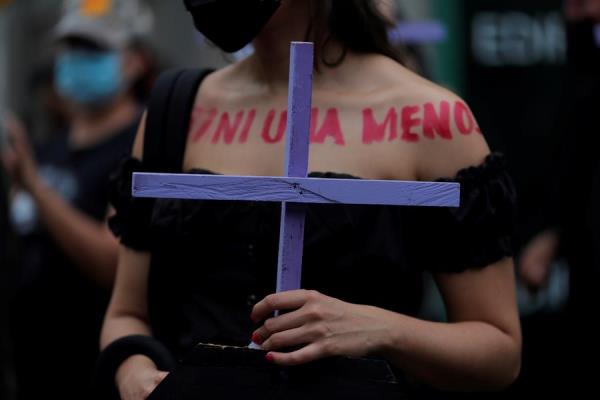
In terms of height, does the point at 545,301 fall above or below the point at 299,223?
below

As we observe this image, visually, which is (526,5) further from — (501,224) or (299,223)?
(299,223)

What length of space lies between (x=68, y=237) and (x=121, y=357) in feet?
5.24

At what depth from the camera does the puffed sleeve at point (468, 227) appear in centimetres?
236

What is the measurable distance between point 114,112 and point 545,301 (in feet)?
9.61

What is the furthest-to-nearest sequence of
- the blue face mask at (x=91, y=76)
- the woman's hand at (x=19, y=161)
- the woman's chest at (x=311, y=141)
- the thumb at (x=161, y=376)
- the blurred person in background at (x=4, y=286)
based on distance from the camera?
the blue face mask at (x=91, y=76)
the woman's hand at (x=19, y=161)
the blurred person in background at (x=4, y=286)
the woman's chest at (x=311, y=141)
the thumb at (x=161, y=376)

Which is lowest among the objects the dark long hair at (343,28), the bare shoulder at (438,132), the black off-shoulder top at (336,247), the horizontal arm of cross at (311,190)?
the black off-shoulder top at (336,247)

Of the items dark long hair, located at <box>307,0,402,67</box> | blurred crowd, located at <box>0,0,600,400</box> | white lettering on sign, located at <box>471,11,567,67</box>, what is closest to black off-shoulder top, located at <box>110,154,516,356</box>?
dark long hair, located at <box>307,0,402,67</box>

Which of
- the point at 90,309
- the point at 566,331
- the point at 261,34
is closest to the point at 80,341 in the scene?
the point at 90,309

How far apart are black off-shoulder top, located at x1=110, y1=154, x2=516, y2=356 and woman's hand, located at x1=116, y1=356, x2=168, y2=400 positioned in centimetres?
10

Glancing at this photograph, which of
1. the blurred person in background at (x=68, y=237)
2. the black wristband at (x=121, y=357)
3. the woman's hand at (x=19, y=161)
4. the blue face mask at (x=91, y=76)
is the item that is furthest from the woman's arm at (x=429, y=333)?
the blue face mask at (x=91, y=76)

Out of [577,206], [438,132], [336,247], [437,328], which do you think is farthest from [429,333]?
[577,206]

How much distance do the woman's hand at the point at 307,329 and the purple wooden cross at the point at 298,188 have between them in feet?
0.18

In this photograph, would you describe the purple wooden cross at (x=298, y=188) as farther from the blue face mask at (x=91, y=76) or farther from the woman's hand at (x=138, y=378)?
the blue face mask at (x=91, y=76)

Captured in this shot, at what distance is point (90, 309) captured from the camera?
160 inches
